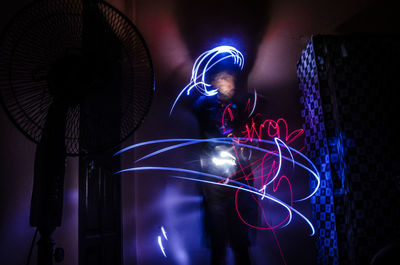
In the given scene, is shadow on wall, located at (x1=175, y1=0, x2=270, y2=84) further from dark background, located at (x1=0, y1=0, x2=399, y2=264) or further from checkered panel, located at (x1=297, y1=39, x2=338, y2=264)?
checkered panel, located at (x1=297, y1=39, x2=338, y2=264)

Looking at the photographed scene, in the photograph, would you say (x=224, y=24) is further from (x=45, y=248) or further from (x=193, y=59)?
(x=45, y=248)

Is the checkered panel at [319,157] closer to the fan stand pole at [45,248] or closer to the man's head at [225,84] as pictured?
the man's head at [225,84]

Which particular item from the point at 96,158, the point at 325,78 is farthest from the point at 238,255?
the point at 325,78

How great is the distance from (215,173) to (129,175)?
778mm

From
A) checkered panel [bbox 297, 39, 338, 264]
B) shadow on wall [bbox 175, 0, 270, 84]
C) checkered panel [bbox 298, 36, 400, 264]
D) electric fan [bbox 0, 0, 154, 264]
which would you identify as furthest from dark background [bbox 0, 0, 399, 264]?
electric fan [bbox 0, 0, 154, 264]

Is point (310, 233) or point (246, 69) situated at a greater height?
point (246, 69)

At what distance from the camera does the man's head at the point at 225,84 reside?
8.26 feet

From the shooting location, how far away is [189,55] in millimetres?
2639

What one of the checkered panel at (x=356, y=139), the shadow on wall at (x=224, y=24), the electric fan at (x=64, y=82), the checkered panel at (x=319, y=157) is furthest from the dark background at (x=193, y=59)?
the electric fan at (x=64, y=82)

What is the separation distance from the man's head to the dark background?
0.20 m

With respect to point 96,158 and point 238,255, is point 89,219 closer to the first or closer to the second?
point 96,158

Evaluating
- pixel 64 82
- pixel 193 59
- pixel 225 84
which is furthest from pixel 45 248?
pixel 193 59

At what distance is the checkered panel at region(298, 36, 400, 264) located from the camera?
194 cm

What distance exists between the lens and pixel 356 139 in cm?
204
